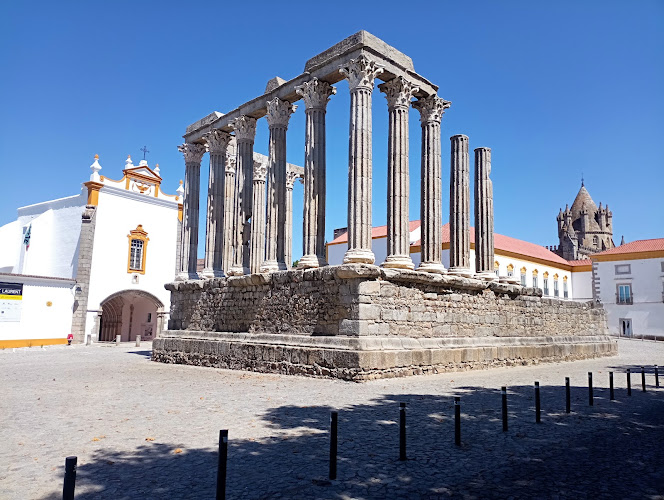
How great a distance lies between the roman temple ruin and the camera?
39.2 feet

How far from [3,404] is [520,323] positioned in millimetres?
13578

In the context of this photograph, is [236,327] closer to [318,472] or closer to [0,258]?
[318,472]

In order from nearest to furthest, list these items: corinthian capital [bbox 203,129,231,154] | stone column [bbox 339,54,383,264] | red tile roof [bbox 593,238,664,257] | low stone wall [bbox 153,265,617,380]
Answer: low stone wall [bbox 153,265,617,380] → stone column [bbox 339,54,383,264] → corinthian capital [bbox 203,129,231,154] → red tile roof [bbox 593,238,664,257]

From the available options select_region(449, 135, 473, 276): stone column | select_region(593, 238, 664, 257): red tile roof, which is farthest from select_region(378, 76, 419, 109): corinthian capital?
select_region(593, 238, 664, 257): red tile roof

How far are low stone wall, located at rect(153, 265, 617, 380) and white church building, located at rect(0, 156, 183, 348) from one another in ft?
38.0

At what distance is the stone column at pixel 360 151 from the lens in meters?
12.4

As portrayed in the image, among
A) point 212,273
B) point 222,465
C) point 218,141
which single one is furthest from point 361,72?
point 222,465

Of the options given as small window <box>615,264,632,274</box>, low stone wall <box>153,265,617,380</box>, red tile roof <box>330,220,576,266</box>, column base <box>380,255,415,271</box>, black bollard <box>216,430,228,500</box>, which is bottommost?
black bollard <box>216,430,228,500</box>

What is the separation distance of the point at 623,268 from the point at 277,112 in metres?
36.1

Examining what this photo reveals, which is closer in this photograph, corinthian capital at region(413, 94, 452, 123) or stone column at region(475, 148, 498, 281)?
corinthian capital at region(413, 94, 452, 123)

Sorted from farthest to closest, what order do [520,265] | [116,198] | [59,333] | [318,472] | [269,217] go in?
[520,265], [116,198], [59,333], [269,217], [318,472]

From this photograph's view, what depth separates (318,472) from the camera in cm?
482

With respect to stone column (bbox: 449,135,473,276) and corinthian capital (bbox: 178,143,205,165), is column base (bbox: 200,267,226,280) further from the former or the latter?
stone column (bbox: 449,135,473,276)

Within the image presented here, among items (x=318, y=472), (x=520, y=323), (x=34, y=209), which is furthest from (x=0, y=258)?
(x=318, y=472)
